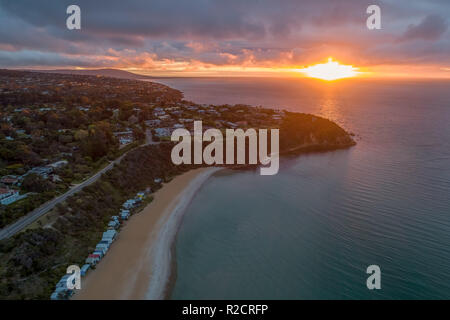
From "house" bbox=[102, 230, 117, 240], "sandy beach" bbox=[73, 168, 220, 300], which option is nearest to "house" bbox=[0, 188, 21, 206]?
"house" bbox=[102, 230, 117, 240]

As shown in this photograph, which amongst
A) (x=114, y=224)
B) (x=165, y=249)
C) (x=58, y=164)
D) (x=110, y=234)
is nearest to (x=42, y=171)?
(x=58, y=164)

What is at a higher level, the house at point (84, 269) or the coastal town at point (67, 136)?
the coastal town at point (67, 136)

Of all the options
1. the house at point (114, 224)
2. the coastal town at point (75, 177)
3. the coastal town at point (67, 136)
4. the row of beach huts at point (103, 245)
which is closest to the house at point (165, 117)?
the coastal town at point (67, 136)

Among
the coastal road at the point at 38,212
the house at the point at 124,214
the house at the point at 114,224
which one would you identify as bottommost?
the house at the point at 114,224

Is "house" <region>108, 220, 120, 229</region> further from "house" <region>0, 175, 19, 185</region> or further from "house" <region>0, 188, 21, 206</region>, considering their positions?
"house" <region>0, 175, 19, 185</region>

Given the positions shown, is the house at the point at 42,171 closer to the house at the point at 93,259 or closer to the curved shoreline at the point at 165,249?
the house at the point at 93,259
